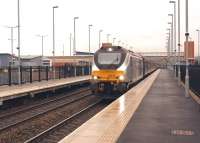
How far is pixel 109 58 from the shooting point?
24.2m

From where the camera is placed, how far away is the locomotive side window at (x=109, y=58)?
2400 centimetres

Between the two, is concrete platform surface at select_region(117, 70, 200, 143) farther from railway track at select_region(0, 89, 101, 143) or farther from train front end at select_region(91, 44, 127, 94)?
train front end at select_region(91, 44, 127, 94)

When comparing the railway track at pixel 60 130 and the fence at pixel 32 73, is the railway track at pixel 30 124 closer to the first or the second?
the railway track at pixel 60 130

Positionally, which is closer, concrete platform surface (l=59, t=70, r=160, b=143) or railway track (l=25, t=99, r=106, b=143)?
concrete platform surface (l=59, t=70, r=160, b=143)

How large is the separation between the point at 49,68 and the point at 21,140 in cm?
2603

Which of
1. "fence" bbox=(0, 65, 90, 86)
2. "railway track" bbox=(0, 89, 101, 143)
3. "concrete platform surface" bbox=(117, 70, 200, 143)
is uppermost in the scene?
"fence" bbox=(0, 65, 90, 86)

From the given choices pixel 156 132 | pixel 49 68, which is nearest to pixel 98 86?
pixel 156 132

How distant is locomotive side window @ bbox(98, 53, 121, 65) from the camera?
24003 millimetres

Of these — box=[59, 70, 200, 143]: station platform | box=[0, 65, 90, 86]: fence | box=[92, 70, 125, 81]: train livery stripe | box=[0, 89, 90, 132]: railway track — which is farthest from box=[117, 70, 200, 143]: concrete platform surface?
box=[0, 65, 90, 86]: fence

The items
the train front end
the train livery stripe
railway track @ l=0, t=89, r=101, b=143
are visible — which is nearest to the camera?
railway track @ l=0, t=89, r=101, b=143

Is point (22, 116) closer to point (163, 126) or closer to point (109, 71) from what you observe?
point (109, 71)

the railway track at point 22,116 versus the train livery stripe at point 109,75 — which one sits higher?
the train livery stripe at point 109,75

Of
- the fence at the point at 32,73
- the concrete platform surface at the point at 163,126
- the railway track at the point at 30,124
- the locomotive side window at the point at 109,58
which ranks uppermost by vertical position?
the locomotive side window at the point at 109,58

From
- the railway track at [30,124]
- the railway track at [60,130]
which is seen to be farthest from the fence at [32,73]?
the railway track at [60,130]
